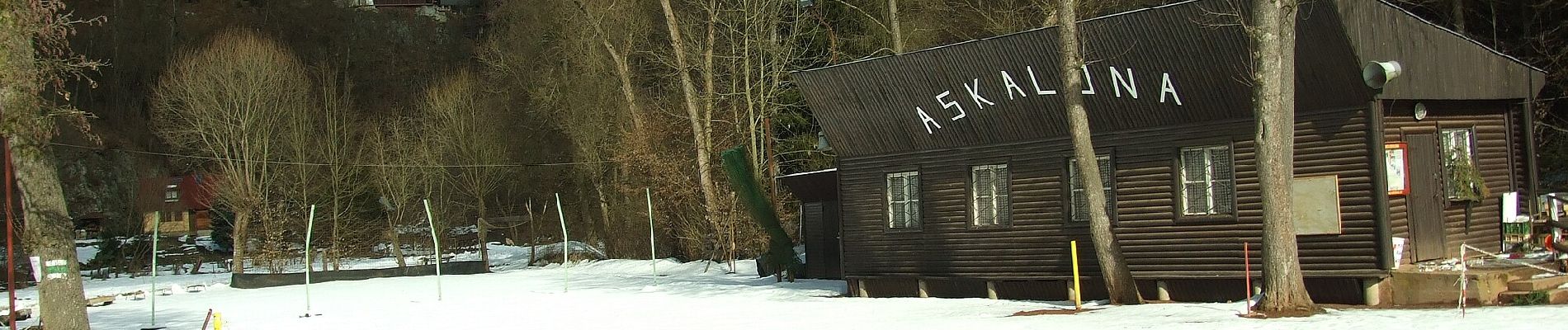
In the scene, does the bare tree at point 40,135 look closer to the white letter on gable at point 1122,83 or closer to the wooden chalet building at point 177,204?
the white letter on gable at point 1122,83

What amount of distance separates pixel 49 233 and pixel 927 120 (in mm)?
12510

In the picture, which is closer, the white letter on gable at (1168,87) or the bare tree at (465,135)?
the white letter on gable at (1168,87)

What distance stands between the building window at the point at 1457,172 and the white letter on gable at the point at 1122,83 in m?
3.81

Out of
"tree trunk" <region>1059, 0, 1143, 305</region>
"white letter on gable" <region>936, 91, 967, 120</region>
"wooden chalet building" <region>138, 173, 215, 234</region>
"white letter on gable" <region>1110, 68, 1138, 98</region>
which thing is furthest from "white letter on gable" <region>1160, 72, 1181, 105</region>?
"wooden chalet building" <region>138, 173, 215, 234</region>

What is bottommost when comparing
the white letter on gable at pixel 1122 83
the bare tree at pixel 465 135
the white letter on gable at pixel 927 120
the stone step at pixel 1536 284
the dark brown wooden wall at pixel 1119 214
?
the stone step at pixel 1536 284

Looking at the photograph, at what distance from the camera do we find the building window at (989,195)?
20.1 meters

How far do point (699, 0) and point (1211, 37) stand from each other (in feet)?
74.5

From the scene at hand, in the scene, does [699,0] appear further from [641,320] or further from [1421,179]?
[1421,179]

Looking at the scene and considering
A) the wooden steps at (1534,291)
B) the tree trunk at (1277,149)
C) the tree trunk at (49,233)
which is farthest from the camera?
the tree trunk at (49,233)

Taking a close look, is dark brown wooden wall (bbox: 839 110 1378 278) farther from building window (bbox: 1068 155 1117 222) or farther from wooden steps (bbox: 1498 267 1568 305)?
wooden steps (bbox: 1498 267 1568 305)

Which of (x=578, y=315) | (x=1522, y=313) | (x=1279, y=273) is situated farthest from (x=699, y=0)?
(x=1522, y=313)

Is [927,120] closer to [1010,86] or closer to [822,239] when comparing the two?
[1010,86]

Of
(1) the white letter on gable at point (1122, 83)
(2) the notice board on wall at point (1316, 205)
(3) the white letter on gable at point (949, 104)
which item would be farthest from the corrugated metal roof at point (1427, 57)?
(3) the white letter on gable at point (949, 104)

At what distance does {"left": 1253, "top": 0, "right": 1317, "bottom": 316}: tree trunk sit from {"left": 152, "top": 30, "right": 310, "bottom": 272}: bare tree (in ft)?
125
